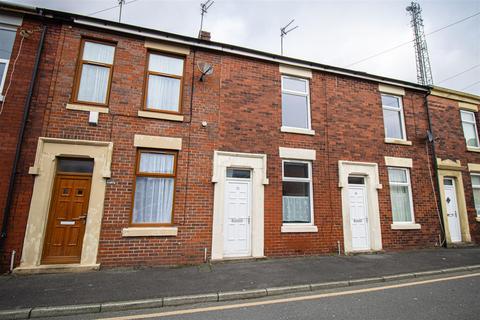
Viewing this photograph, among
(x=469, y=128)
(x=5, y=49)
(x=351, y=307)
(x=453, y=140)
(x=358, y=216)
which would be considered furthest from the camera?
(x=469, y=128)

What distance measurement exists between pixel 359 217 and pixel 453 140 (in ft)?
20.0

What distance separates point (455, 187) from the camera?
10.1m

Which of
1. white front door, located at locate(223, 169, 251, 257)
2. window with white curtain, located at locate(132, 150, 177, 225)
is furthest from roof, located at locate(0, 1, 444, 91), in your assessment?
white front door, located at locate(223, 169, 251, 257)

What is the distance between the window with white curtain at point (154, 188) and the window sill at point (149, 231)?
23 centimetres

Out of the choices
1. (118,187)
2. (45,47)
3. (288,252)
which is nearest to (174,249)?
(118,187)

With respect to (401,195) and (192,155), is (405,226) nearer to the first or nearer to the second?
(401,195)

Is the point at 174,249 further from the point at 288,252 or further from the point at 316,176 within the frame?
the point at 316,176

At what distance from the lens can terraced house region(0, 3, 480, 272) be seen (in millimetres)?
6117

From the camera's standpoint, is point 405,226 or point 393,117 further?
point 393,117

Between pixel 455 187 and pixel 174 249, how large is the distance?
11412mm

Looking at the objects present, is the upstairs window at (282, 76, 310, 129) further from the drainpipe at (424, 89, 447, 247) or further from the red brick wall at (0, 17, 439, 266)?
the drainpipe at (424, 89, 447, 247)

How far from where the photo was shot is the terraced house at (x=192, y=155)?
612 cm

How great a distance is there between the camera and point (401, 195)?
9156mm

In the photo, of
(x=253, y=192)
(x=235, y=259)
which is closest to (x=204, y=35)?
(x=253, y=192)
